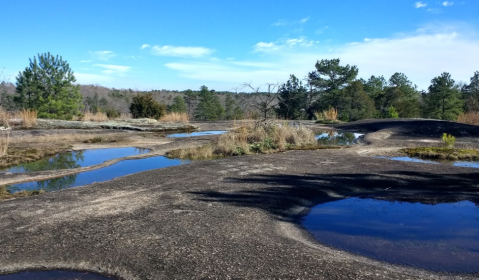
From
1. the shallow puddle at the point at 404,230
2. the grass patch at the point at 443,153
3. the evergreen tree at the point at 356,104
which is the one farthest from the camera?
the evergreen tree at the point at 356,104

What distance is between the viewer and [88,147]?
17.0m

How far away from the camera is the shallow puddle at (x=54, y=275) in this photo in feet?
14.3

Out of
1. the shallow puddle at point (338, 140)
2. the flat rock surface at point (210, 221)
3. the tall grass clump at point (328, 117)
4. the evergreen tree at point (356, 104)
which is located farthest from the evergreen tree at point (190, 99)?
the flat rock surface at point (210, 221)

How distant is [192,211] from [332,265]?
297 centimetres

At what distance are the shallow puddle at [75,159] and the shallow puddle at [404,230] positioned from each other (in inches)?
371

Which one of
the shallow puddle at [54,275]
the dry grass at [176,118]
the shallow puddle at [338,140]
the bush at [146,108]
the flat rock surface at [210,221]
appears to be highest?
the bush at [146,108]

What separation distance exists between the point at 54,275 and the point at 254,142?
11.4 m

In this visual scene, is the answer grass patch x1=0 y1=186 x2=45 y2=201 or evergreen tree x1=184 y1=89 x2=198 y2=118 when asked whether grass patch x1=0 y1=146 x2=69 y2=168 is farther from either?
evergreen tree x1=184 y1=89 x2=198 y2=118

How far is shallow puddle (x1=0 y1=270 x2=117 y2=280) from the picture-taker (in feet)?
14.3

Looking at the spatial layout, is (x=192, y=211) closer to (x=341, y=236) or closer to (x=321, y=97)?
(x=341, y=236)

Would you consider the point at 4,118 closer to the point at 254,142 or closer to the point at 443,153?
the point at 254,142

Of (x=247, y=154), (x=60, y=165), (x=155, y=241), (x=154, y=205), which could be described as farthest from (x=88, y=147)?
(x=155, y=241)

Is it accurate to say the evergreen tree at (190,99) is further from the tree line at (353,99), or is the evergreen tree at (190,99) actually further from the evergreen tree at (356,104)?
the evergreen tree at (356,104)

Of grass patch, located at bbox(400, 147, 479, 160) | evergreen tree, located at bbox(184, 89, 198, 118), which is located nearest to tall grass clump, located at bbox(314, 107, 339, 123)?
grass patch, located at bbox(400, 147, 479, 160)
